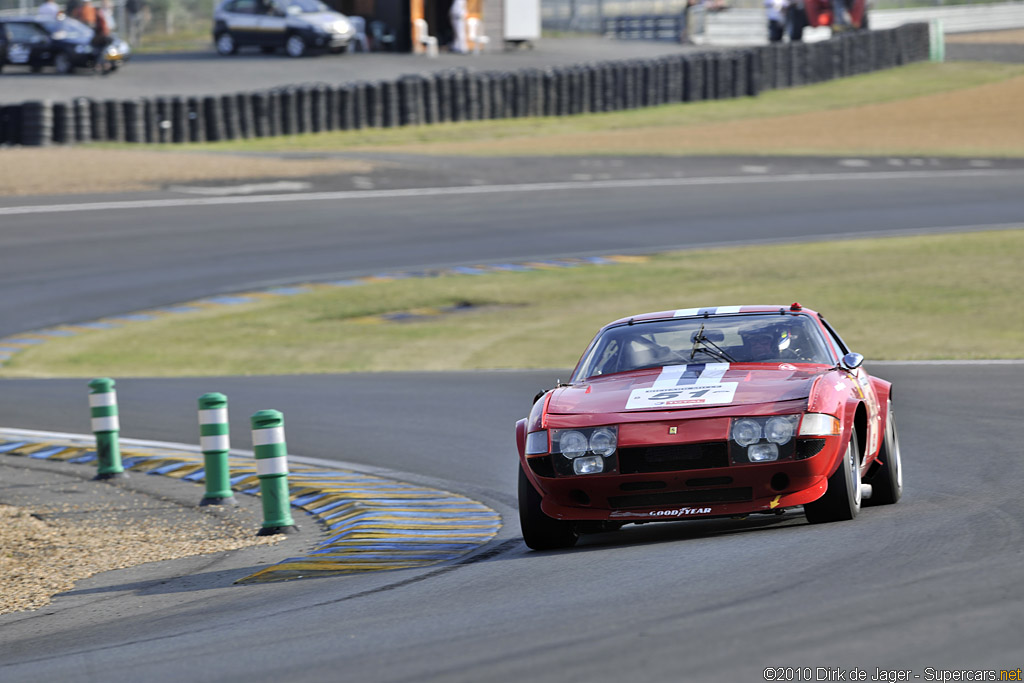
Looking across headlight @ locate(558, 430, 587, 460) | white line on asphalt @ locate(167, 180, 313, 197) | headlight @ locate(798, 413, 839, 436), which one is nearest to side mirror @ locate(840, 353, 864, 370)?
headlight @ locate(798, 413, 839, 436)

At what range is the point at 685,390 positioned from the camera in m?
7.88

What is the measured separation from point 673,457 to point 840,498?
35.2 inches

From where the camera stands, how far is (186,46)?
192 feet

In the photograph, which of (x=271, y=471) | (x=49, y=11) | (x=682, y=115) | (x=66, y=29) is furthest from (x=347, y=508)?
(x=49, y=11)

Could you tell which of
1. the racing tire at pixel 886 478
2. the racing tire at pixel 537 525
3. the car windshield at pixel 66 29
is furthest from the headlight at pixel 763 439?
the car windshield at pixel 66 29

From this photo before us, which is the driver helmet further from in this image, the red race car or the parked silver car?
the parked silver car

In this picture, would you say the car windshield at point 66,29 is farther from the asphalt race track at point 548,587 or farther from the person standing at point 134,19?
the asphalt race track at point 548,587

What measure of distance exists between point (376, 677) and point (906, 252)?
21.6 metres

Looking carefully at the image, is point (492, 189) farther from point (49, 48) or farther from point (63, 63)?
point (49, 48)

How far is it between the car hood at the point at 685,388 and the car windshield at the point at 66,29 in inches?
1617

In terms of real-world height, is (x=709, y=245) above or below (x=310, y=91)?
below

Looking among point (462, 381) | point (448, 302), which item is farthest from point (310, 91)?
point (462, 381)

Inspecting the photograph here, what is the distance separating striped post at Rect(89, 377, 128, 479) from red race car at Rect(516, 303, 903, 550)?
4.79m

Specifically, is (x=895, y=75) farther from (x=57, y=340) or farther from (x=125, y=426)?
(x=125, y=426)
